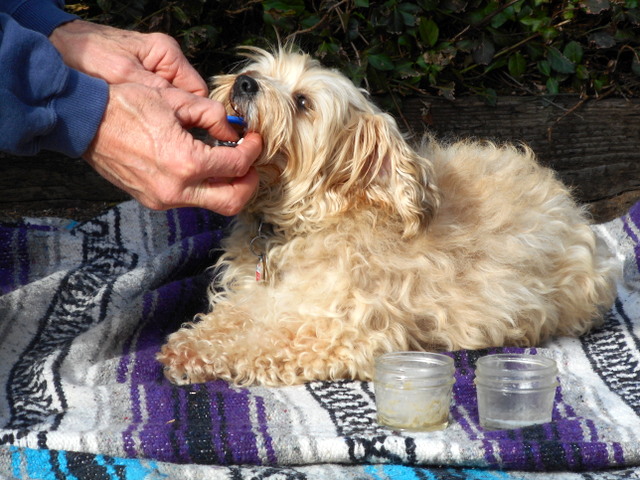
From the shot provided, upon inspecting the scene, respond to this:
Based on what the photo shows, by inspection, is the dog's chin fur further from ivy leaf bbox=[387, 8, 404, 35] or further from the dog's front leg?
ivy leaf bbox=[387, 8, 404, 35]

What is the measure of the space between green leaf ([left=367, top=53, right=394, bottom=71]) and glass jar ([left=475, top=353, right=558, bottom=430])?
1.82m

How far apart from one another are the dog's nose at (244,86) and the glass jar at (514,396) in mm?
980

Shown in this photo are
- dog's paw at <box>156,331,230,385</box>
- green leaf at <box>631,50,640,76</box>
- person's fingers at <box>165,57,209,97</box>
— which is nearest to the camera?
dog's paw at <box>156,331,230,385</box>

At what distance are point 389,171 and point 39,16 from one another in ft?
3.84

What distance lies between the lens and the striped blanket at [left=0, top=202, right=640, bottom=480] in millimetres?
1804

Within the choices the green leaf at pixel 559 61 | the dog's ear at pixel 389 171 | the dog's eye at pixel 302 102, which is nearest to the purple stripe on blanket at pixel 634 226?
the green leaf at pixel 559 61

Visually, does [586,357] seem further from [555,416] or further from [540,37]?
[540,37]

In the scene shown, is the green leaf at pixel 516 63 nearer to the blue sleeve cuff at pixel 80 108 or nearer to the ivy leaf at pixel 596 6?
the ivy leaf at pixel 596 6

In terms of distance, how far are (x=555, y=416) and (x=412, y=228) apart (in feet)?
2.12

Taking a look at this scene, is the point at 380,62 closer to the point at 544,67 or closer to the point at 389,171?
the point at 544,67

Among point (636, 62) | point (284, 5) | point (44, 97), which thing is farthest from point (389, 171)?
point (636, 62)

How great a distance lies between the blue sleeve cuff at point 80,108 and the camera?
2164mm

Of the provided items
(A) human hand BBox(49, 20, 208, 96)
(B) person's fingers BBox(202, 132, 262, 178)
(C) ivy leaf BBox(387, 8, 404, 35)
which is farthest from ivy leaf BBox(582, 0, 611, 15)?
(B) person's fingers BBox(202, 132, 262, 178)

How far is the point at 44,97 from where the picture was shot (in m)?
2.18
